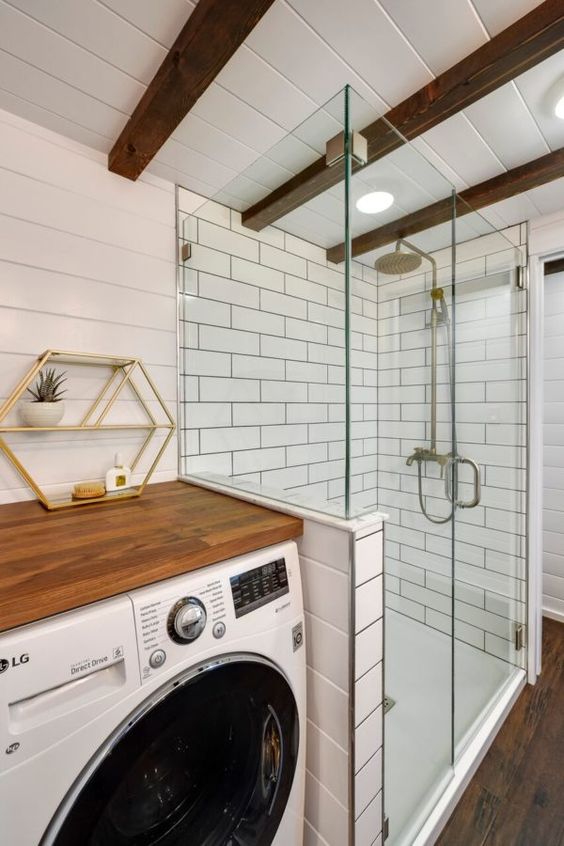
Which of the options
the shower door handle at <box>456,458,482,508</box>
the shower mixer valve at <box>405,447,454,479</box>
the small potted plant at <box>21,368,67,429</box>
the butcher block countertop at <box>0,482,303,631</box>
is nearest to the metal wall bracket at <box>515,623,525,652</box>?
the shower door handle at <box>456,458,482,508</box>

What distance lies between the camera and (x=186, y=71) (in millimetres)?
962

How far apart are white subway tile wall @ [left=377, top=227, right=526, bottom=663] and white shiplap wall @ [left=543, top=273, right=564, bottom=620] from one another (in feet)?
2.28

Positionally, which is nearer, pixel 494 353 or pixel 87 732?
pixel 87 732

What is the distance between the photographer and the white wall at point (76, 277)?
1182 millimetres

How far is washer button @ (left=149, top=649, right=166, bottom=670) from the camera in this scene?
677mm

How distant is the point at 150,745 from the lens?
0.69 metres

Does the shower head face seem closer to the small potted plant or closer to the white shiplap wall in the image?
the small potted plant

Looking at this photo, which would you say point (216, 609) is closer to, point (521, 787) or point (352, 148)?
point (352, 148)

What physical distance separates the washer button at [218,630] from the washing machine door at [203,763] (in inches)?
1.9

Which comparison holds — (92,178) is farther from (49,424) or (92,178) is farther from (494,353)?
(494,353)

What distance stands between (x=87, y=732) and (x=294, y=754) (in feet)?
1.74

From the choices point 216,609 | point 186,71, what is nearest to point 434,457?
point 216,609

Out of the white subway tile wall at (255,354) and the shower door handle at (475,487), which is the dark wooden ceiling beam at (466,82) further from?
the shower door handle at (475,487)

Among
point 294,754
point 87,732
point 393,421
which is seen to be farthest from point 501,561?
point 87,732
